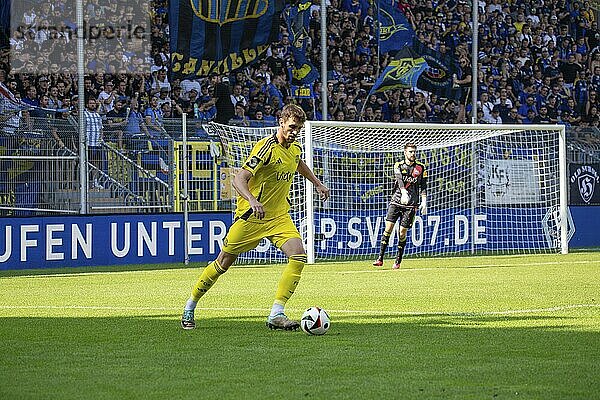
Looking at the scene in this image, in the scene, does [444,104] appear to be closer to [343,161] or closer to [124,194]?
[343,161]

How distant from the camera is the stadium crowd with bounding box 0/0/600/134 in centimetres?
1972

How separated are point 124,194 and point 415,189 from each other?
199 inches

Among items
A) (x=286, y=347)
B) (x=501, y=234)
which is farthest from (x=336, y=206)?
(x=286, y=347)

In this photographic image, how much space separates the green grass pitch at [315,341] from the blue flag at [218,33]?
7.83m

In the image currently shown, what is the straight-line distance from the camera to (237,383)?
6.12 m

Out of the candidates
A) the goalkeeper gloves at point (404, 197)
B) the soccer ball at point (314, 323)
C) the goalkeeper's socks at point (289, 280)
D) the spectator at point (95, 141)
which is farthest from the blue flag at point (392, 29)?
the soccer ball at point (314, 323)

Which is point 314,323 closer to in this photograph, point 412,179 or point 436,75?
point 412,179

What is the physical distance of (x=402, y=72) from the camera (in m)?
24.1

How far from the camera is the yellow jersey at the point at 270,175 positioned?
29.2 ft

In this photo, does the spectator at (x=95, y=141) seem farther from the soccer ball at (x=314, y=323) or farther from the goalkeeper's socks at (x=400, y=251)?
the soccer ball at (x=314, y=323)

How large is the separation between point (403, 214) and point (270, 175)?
9.01m

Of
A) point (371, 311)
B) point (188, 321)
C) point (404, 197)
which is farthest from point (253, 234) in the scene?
point (404, 197)

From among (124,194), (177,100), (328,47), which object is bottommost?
(124,194)

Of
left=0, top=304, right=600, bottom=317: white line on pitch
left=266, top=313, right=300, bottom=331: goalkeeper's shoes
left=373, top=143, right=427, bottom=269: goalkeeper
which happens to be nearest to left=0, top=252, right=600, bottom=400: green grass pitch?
left=0, top=304, right=600, bottom=317: white line on pitch
